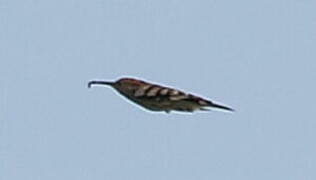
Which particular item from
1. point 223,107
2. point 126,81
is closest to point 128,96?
point 126,81

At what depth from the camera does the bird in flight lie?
26.1 feet

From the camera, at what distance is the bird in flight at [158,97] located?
26.1ft

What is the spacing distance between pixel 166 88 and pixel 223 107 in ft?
1.14

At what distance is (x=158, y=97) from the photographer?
8.04m

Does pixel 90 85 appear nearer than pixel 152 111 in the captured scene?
No

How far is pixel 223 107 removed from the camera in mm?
7824

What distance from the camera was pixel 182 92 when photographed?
7.96 m

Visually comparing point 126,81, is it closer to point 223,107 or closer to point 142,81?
point 142,81

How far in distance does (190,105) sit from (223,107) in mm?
248

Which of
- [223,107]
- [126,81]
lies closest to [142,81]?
[126,81]

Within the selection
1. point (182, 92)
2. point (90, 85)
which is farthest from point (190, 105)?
point (90, 85)

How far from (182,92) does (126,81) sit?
424mm

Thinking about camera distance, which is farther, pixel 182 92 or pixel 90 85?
pixel 90 85

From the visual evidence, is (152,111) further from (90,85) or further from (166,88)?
(90,85)
